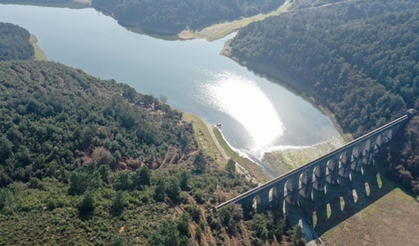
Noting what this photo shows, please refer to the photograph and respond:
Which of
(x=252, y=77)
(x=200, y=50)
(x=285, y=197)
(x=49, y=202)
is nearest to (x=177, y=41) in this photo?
(x=200, y=50)

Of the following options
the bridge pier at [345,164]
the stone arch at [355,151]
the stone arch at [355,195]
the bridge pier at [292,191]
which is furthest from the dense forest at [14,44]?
the stone arch at [355,195]

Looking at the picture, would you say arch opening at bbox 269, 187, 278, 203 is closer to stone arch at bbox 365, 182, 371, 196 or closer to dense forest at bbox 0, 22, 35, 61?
stone arch at bbox 365, 182, 371, 196

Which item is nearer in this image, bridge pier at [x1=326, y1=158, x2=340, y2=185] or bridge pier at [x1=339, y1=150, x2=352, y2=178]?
bridge pier at [x1=326, y1=158, x2=340, y2=185]

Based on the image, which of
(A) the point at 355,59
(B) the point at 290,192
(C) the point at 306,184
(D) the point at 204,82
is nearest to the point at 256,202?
(B) the point at 290,192

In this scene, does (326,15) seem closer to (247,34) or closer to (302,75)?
(247,34)

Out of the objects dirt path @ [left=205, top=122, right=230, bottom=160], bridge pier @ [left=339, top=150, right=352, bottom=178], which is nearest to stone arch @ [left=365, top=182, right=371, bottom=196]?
bridge pier @ [left=339, top=150, right=352, bottom=178]

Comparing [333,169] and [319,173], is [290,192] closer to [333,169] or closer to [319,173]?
[319,173]

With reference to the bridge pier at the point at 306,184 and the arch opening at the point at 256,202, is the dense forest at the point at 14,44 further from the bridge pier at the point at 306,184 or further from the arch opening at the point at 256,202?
the bridge pier at the point at 306,184
